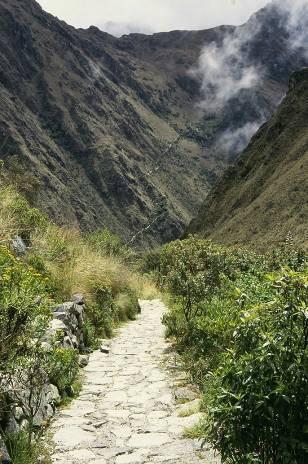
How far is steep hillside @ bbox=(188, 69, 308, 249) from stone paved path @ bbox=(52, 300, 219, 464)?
102 feet

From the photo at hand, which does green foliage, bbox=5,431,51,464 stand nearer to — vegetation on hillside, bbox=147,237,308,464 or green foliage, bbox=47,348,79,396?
green foliage, bbox=47,348,79,396

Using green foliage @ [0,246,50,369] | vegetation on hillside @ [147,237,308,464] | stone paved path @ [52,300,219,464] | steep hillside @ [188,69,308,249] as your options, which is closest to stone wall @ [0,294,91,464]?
stone paved path @ [52,300,219,464]

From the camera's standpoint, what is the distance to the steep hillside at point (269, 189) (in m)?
46.5

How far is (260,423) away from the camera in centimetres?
314

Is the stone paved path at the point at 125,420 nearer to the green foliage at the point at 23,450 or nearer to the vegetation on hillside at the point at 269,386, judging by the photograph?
the green foliage at the point at 23,450

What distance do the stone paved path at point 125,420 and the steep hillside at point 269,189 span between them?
3095cm

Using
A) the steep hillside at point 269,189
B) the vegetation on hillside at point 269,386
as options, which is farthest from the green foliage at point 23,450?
the steep hillside at point 269,189

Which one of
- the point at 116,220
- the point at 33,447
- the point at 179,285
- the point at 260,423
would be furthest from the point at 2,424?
the point at 116,220

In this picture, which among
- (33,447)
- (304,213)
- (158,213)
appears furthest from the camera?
(158,213)

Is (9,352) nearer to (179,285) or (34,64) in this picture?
(179,285)

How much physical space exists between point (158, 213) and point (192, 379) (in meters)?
127

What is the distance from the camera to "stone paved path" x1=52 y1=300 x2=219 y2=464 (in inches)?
197

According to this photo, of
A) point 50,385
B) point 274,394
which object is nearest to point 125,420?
point 50,385

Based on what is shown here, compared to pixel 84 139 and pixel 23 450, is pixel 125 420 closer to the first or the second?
pixel 23 450
